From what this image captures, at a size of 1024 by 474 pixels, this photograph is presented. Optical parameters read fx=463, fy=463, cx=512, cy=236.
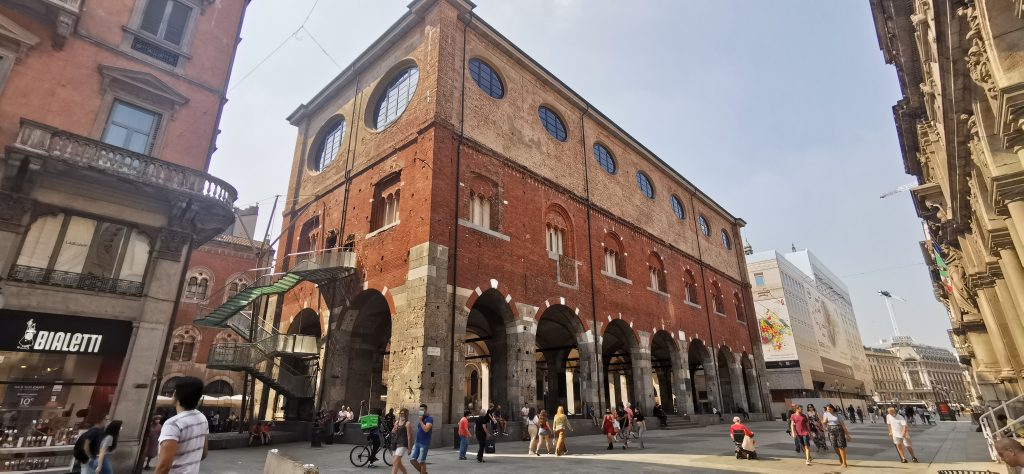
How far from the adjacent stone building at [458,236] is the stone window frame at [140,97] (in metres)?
7.00

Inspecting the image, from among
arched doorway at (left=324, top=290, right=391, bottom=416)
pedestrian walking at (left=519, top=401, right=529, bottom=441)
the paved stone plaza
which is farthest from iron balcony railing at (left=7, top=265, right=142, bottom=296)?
pedestrian walking at (left=519, top=401, right=529, bottom=441)

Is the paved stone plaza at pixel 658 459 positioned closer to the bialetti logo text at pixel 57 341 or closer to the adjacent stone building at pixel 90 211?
the adjacent stone building at pixel 90 211

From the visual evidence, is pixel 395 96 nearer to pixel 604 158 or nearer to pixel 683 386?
pixel 604 158

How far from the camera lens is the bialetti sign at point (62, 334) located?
430 inches

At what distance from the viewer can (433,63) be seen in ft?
63.7

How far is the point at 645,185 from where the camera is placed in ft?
105

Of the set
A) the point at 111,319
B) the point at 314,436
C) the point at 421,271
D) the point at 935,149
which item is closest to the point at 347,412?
the point at 314,436

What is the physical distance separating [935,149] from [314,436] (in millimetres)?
22871

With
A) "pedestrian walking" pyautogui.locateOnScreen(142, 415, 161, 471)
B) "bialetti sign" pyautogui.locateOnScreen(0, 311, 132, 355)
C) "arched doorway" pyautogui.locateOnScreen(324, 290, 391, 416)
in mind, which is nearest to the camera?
"bialetti sign" pyautogui.locateOnScreen(0, 311, 132, 355)

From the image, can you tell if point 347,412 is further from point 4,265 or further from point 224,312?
point 4,265

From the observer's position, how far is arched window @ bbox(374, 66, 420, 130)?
835 inches

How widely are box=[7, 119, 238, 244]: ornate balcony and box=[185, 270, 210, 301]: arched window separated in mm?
21092

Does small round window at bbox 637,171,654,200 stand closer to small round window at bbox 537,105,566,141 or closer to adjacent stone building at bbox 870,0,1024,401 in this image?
small round window at bbox 537,105,566,141

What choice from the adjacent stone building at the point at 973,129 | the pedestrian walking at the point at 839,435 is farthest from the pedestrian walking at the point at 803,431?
the adjacent stone building at the point at 973,129
